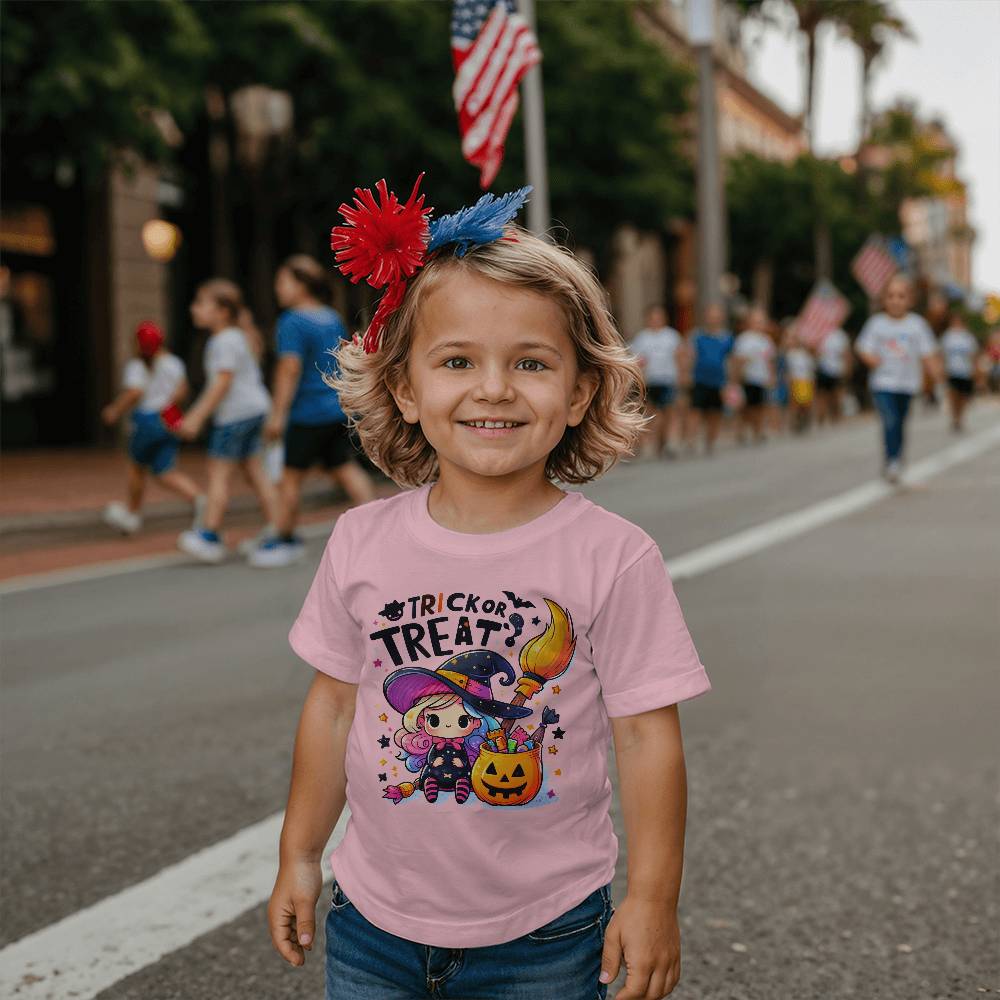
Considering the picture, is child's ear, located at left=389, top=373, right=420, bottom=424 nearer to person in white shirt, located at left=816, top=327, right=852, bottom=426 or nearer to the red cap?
the red cap

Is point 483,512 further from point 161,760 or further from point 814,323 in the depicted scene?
point 814,323

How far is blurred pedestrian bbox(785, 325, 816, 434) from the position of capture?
2889 centimetres

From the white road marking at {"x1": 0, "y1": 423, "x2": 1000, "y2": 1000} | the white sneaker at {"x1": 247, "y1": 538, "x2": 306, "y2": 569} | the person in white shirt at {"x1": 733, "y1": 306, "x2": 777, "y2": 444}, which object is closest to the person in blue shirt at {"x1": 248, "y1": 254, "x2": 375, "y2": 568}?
the white sneaker at {"x1": 247, "y1": 538, "x2": 306, "y2": 569}

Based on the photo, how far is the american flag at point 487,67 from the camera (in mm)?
10977

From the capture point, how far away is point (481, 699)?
6.62ft

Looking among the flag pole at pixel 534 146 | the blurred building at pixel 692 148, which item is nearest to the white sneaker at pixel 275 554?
the flag pole at pixel 534 146

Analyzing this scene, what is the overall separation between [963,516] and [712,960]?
369 inches

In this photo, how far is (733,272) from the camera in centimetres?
4984

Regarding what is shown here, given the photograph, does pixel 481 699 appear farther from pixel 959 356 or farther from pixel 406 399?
pixel 959 356

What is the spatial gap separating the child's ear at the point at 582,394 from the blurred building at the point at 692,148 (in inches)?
1324

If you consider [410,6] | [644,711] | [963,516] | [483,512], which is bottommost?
[963,516]

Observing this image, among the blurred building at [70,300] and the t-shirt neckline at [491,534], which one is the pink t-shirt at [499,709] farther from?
the blurred building at [70,300]

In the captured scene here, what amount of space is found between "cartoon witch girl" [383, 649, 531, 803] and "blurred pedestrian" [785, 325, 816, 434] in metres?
27.2

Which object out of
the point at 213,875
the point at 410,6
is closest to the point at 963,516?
the point at 213,875
